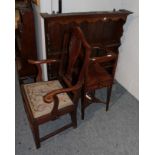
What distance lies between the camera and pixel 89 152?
182cm

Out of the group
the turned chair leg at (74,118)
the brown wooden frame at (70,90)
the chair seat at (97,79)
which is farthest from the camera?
the chair seat at (97,79)

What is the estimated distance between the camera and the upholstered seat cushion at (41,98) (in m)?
1.68

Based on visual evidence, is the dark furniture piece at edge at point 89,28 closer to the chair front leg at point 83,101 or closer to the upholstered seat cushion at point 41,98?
the upholstered seat cushion at point 41,98

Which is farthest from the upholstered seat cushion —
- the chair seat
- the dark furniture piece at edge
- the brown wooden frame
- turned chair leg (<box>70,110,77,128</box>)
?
the dark furniture piece at edge

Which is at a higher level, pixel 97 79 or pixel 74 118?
pixel 97 79

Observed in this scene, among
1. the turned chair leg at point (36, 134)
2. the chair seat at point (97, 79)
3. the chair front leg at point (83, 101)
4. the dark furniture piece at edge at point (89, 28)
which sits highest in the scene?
the dark furniture piece at edge at point (89, 28)

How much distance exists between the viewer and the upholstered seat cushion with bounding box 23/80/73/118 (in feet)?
5.50

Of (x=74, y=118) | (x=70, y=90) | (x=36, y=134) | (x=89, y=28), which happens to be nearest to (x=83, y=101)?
(x=74, y=118)

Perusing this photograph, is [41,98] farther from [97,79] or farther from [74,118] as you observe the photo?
[97,79]

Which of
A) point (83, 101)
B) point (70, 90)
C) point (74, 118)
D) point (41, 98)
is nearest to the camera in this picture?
point (70, 90)

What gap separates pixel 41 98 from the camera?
1786 millimetres

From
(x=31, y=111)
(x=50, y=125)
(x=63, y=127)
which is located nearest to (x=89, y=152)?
(x=63, y=127)

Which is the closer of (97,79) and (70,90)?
A: (70,90)

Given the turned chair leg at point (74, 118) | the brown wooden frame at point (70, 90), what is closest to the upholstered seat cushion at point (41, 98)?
the brown wooden frame at point (70, 90)
